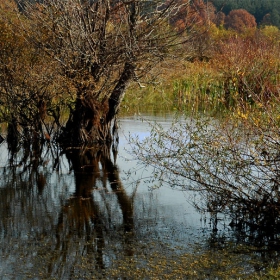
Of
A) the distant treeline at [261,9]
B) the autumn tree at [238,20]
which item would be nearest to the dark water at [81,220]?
the autumn tree at [238,20]

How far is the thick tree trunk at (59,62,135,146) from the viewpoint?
49.6 feet

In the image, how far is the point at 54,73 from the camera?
46.5 feet

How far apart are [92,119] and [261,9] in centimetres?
8500

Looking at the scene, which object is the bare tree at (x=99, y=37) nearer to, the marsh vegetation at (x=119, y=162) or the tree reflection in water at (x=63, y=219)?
the marsh vegetation at (x=119, y=162)

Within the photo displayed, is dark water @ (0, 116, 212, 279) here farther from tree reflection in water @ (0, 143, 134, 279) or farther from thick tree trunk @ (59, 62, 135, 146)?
thick tree trunk @ (59, 62, 135, 146)

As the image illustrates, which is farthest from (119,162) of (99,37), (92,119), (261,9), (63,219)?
(261,9)

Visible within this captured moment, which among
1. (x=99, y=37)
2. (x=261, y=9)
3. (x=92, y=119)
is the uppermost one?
(x=261, y=9)

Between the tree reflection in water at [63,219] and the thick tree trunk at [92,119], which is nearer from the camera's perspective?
the tree reflection in water at [63,219]

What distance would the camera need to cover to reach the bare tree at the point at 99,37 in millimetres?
13664

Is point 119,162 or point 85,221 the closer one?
point 85,221

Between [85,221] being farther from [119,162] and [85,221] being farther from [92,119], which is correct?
[92,119]

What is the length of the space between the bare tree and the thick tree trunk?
20 centimetres

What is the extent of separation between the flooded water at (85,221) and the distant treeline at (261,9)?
76.6 m

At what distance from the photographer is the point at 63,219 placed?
28.0ft
